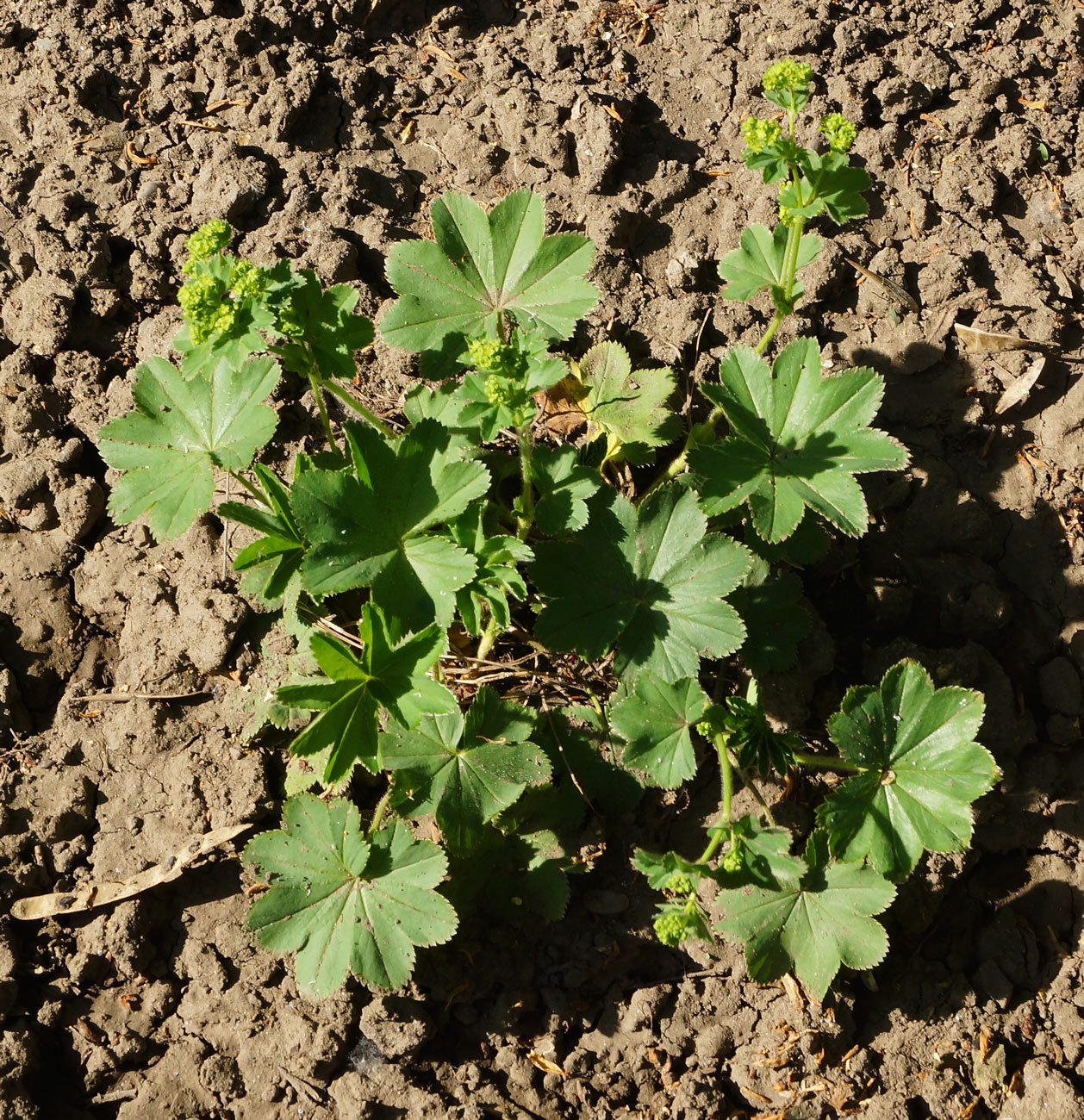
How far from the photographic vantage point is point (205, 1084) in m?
3.08

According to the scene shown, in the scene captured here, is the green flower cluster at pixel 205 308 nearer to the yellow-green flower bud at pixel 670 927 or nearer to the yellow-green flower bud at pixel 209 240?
the yellow-green flower bud at pixel 209 240

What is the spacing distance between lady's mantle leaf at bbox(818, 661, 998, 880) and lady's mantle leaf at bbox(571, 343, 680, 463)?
109cm

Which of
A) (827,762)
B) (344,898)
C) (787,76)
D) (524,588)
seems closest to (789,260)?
(787,76)

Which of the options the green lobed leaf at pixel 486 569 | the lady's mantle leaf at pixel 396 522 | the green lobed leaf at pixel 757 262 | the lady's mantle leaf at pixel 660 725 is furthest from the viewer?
the green lobed leaf at pixel 757 262

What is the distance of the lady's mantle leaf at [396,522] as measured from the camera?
2.74m

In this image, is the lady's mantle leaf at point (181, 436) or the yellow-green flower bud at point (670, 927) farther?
the lady's mantle leaf at point (181, 436)

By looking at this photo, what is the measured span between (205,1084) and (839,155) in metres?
3.31

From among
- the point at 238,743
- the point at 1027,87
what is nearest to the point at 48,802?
the point at 238,743

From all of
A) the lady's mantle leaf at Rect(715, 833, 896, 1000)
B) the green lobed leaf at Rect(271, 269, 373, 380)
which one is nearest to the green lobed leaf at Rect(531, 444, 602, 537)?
the green lobed leaf at Rect(271, 269, 373, 380)

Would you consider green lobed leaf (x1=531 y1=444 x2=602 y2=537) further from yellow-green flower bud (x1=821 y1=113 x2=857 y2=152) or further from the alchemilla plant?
yellow-green flower bud (x1=821 y1=113 x2=857 y2=152)

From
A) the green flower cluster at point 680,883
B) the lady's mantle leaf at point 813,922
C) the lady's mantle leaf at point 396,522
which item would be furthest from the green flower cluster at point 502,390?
the lady's mantle leaf at point 813,922

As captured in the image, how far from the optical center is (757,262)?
3.29 meters

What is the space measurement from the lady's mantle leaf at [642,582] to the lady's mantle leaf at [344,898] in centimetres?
77

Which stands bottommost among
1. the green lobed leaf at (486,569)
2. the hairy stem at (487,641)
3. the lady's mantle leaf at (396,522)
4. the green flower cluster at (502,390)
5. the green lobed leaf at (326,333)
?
the hairy stem at (487,641)
